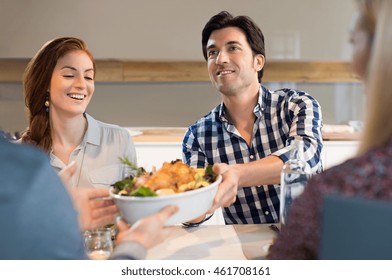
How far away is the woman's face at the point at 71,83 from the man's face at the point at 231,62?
0.46 metres

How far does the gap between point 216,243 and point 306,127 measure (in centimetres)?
56

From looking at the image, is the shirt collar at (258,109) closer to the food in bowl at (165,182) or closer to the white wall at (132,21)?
the food in bowl at (165,182)

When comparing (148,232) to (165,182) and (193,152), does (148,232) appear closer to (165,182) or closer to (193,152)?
(165,182)

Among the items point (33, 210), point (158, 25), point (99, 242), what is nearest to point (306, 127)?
Result: point (99, 242)

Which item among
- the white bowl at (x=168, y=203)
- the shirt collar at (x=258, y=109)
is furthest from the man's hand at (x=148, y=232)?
the shirt collar at (x=258, y=109)

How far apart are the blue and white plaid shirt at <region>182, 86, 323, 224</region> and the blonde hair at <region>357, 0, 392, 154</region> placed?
33.8 inches

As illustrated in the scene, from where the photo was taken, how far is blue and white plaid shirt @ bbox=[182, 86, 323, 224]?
5.40 feet

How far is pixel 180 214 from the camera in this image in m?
0.94

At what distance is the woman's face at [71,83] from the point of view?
161 cm

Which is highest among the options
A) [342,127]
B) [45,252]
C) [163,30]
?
[163,30]

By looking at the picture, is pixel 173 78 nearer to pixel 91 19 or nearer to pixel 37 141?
pixel 91 19

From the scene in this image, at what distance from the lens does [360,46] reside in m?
0.73
